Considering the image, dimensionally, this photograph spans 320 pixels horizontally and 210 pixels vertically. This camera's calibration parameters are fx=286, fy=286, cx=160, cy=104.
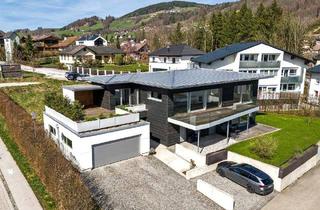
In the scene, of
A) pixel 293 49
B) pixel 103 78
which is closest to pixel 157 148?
pixel 103 78

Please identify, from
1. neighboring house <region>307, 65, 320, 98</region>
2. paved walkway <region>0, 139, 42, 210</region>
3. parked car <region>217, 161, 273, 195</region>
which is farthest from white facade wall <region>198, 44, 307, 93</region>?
paved walkway <region>0, 139, 42, 210</region>

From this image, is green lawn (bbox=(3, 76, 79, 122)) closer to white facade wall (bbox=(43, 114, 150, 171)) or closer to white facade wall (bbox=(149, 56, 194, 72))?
white facade wall (bbox=(43, 114, 150, 171))

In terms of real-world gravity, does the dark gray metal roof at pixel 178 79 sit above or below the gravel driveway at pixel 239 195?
above

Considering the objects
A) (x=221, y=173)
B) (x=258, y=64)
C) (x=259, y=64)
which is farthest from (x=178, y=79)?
(x=259, y=64)

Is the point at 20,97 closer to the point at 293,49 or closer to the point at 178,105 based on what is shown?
the point at 178,105

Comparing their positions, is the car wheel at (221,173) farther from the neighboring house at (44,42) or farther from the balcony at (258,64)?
the neighboring house at (44,42)

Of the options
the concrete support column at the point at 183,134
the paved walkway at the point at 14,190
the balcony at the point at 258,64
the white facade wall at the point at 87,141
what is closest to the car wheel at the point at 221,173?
the concrete support column at the point at 183,134

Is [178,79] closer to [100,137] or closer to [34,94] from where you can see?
[100,137]
